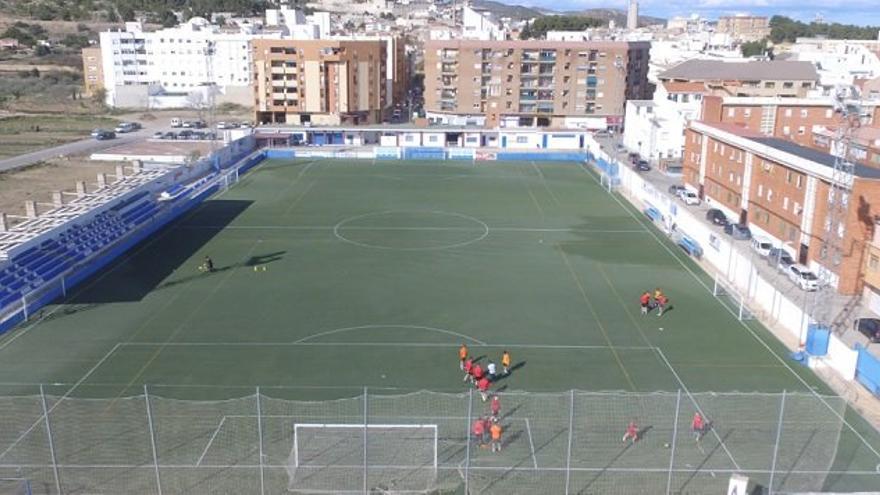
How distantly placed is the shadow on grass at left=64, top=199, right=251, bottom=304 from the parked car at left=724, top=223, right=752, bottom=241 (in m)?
24.2

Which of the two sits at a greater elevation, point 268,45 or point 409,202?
point 268,45

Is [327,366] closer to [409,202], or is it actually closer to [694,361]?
[694,361]

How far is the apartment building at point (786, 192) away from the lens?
31297 mm

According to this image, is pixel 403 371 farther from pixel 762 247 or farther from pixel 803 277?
pixel 762 247

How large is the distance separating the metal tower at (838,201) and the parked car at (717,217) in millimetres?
9350

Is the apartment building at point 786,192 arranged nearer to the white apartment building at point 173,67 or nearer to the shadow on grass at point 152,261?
the shadow on grass at point 152,261

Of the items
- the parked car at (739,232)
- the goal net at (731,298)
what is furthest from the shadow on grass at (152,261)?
the parked car at (739,232)

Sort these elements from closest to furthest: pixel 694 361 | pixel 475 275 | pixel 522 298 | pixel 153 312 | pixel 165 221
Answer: pixel 694 361 < pixel 153 312 < pixel 522 298 < pixel 475 275 < pixel 165 221

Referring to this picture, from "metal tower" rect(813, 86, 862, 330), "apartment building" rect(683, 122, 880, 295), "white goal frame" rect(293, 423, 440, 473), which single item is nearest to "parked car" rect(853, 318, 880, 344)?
"metal tower" rect(813, 86, 862, 330)

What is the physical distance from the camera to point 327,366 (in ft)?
79.2

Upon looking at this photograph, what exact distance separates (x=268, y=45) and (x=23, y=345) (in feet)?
204

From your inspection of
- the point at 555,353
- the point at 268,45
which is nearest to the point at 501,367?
the point at 555,353

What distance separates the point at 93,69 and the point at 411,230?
84.7 m

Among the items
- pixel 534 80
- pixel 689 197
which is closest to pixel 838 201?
pixel 689 197
